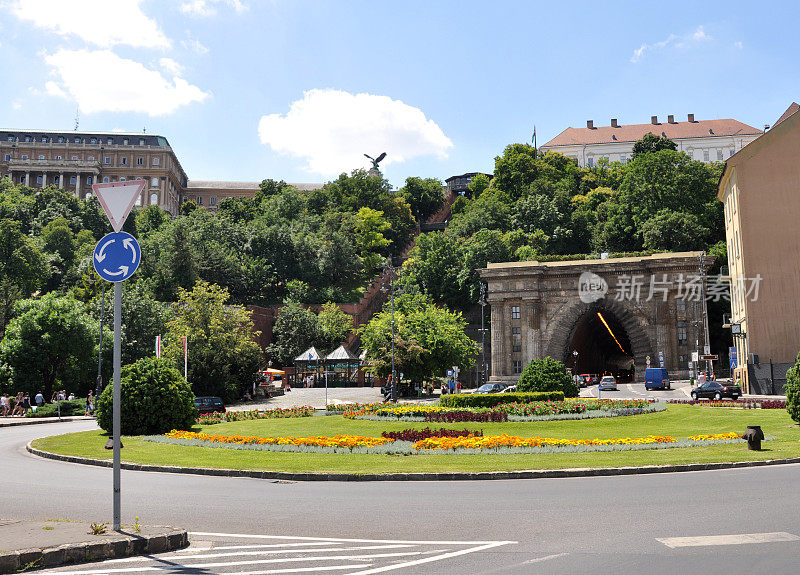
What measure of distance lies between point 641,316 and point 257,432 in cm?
5671

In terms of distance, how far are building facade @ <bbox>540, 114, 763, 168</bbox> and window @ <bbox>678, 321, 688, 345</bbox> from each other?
79270mm

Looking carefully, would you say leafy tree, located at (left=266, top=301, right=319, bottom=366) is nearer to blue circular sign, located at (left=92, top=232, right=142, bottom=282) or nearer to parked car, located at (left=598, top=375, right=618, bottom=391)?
parked car, located at (left=598, top=375, right=618, bottom=391)

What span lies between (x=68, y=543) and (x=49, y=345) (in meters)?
54.0

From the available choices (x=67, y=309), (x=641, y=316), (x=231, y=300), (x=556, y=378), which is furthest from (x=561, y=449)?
(x=231, y=300)

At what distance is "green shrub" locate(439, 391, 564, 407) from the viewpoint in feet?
128

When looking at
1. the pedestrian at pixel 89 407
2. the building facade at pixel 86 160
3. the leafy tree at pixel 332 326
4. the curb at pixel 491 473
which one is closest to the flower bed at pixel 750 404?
the curb at pixel 491 473

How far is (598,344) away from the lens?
95.7 meters

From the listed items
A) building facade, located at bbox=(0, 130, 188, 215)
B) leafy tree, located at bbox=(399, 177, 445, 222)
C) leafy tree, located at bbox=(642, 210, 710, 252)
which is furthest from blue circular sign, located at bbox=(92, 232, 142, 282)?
building facade, located at bbox=(0, 130, 188, 215)

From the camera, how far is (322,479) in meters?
16.8

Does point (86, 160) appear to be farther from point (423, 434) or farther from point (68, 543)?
point (68, 543)

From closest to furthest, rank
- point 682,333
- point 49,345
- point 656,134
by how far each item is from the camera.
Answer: point 49,345
point 682,333
point 656,134

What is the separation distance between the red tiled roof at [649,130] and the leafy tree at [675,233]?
7329 cm

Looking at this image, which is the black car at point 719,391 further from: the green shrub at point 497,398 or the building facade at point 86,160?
the building facade at point 86,160

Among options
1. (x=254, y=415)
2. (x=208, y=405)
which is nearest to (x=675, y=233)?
(x=208, y=405)
